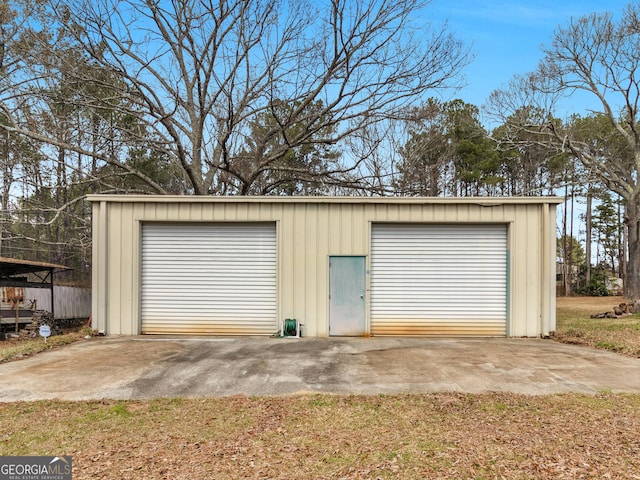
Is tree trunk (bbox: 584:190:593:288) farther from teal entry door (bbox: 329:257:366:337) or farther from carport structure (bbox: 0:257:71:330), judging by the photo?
carport structure (bbox: 0:257:71:330)

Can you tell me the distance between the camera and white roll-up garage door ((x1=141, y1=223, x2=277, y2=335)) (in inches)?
364

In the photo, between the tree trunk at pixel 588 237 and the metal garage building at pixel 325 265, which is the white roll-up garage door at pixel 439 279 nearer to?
the metal garage building at pixel 325 265

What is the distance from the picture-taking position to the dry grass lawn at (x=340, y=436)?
3.12m

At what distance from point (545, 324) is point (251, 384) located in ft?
21.7

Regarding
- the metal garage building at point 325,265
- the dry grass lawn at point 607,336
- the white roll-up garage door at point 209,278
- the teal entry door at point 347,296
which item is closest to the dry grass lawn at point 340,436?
the dry grass lawn at point 607,336

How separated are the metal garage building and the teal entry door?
2 cm

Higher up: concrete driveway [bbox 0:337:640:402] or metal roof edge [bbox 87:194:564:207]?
metal roof edge [bbox 87:194:564:207]

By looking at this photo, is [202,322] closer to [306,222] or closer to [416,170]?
[306,222]

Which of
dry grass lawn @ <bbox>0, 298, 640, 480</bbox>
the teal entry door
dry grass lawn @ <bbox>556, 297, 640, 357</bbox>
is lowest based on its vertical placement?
dry grass lawn @ <bbox>556, 297, 640, 357</bbox>

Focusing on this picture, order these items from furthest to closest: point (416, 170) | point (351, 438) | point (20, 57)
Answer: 1. point (416, 170)
2. point (20, 57)
3. point (351, 438)

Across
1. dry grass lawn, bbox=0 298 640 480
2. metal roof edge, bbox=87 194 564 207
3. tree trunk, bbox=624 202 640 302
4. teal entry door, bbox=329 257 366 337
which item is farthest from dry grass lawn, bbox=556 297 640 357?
tree trunk, bbox=624 202 640 302

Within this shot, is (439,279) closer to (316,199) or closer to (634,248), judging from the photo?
(316,199)

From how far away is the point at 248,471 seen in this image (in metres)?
3.11

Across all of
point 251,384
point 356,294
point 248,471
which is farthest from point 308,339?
point 248,471
